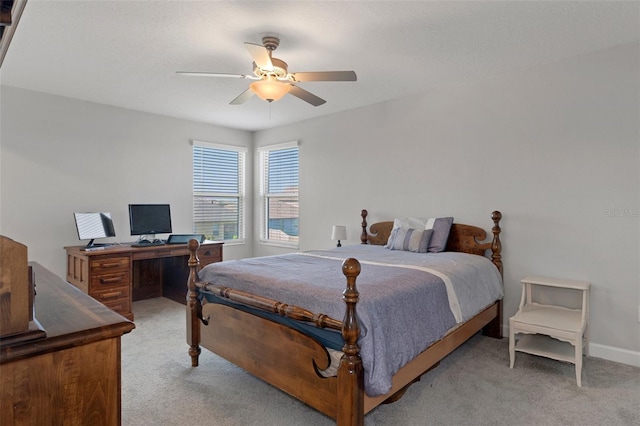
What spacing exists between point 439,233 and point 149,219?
3413 millimetres

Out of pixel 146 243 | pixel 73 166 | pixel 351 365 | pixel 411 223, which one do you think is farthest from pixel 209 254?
pixel 351 365

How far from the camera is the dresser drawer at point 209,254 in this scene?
4594 millimetres

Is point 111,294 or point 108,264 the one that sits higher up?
point 108,264

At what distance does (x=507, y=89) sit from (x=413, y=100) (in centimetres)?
98

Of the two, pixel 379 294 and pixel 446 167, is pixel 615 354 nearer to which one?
pixel 446 167

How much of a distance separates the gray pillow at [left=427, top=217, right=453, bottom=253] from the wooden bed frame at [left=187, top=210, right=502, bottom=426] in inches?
29.3

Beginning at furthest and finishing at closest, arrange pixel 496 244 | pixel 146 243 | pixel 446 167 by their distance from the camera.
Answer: pixel 146 243, pixel 446 167, pixel 496 244

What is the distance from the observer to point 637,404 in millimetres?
2242

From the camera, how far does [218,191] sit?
569cm

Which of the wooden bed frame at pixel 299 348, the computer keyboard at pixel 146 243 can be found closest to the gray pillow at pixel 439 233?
the wooden bed frame at pixel 299 348

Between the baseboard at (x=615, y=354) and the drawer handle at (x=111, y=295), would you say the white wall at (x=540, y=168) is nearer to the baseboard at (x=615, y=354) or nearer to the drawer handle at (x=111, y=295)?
the baseboard at (x=615, y=354)

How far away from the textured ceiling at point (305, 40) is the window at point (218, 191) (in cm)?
166

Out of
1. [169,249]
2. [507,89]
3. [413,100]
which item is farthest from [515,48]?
[169,249]

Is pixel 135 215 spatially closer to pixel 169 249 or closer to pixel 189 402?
pixel 169 249
